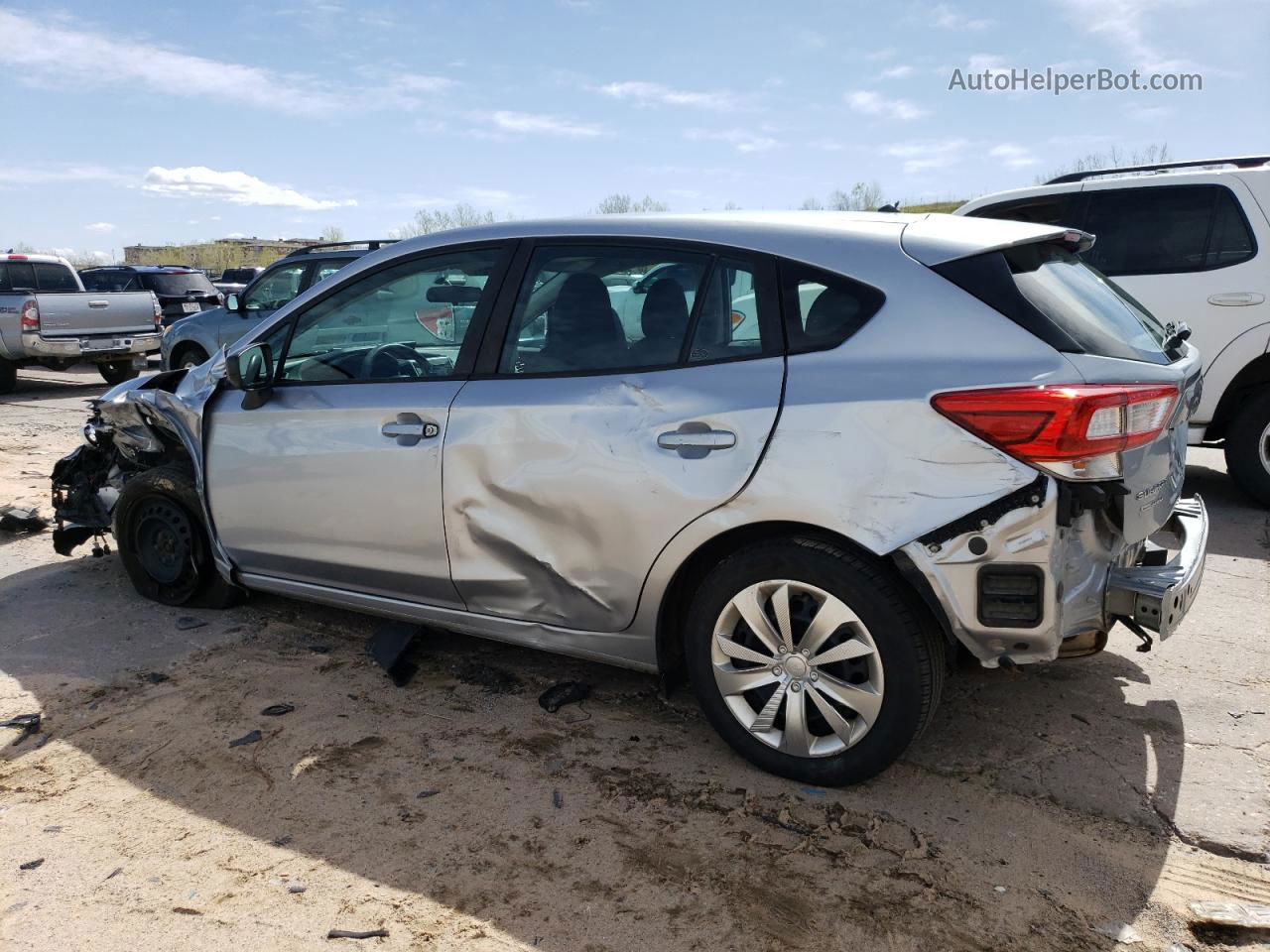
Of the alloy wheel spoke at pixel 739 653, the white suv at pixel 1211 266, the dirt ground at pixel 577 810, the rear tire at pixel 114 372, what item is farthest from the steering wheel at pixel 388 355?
the rear tire at pixel 114 372

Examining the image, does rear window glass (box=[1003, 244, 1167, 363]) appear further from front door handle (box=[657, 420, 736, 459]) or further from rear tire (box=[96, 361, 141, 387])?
rear tire (box=[96, 361, 141, 387])

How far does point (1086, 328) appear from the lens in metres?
3.05

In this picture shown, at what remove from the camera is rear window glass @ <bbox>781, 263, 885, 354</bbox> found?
3.11m

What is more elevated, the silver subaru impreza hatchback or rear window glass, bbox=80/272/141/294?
rear window glass, bbox=80/272/141/294

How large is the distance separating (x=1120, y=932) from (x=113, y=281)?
Result: 20614 millimetres

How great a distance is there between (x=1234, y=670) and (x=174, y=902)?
3.99 m

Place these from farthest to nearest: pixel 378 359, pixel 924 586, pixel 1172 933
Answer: pixel 378 359 < pixel 924 586 < pixel 1172 933

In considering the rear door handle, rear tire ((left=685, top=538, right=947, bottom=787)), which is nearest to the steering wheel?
rear tire ((left=685, top=538, right=947, bottom=787))

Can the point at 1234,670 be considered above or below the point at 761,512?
below

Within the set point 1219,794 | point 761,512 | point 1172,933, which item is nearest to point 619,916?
point 761,512

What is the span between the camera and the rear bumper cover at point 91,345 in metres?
13.8

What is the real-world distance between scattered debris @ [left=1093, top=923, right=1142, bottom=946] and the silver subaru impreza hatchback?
714 millimetres

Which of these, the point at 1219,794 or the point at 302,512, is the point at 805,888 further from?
the point at 302,512

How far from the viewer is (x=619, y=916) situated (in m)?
2.68
